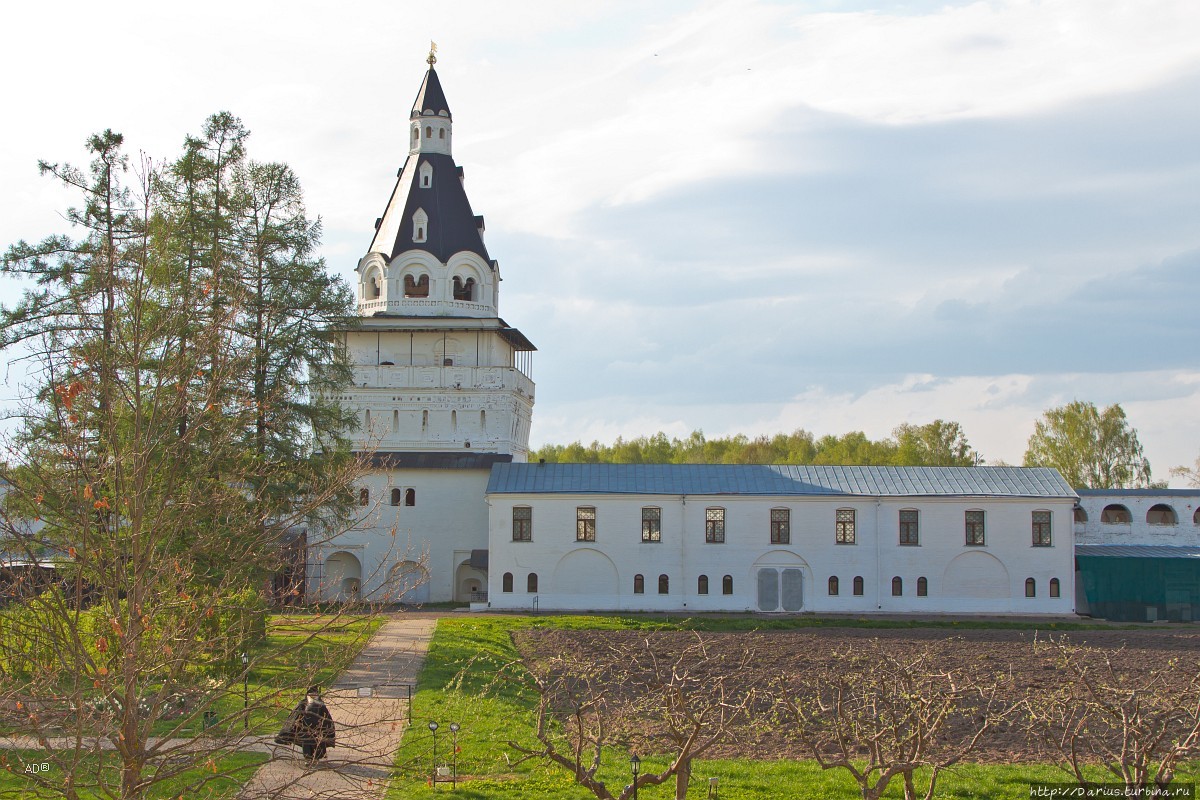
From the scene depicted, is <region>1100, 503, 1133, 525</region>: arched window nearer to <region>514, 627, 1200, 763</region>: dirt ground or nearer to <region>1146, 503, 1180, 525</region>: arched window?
<region>1146, 503, 1180, 525</region>: arched window

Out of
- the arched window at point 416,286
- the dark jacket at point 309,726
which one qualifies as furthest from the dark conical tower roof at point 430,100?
the dark jacket at point 309,726

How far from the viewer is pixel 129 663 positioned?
829 centimetres

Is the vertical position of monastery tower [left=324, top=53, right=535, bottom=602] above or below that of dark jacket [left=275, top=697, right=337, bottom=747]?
above

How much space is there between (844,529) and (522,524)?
10.0 m

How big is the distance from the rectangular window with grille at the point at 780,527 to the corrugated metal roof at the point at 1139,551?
30.9 feet

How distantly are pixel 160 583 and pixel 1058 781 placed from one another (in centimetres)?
1099

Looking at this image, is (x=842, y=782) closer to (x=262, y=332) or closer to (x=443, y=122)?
(x=262, y=332)

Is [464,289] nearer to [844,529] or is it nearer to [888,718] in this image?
[844,529]

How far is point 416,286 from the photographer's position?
43.0 meters

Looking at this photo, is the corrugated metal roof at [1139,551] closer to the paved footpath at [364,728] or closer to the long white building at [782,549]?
the long white building at [782,549]

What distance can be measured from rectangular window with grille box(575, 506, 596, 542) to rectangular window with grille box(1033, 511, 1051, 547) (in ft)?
45.2

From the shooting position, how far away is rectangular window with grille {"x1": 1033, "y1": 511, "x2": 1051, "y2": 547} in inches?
1518

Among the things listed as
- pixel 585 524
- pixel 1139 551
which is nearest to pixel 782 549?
pixel 585 524

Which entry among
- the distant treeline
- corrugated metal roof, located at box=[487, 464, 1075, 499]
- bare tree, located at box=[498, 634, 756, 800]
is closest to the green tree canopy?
the distant treeline
